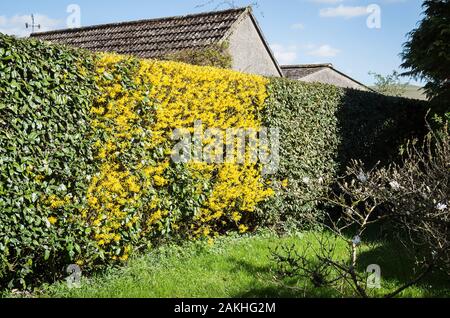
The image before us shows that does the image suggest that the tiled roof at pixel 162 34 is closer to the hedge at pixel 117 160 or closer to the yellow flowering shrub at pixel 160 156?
the hedge at pixel 117 160

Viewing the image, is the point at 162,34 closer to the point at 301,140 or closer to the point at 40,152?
the point at 301,140

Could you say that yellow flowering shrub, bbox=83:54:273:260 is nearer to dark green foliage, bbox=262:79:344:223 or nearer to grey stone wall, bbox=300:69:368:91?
dark green foliage, bbox=262:79:344:223

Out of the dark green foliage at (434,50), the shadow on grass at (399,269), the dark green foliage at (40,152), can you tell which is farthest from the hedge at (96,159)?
the dark green foliage at (434,50)

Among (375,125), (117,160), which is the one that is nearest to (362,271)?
(117,160)

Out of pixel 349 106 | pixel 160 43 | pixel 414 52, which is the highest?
pixel 160 43

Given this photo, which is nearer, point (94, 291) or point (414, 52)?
point (94, 291)

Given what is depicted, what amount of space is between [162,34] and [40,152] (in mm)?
10220

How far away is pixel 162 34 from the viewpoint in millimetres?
14172

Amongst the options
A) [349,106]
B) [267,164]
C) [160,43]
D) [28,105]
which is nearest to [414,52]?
[349,106]

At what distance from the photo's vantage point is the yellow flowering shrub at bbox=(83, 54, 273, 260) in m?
5.32

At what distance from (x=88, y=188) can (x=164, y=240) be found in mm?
1579

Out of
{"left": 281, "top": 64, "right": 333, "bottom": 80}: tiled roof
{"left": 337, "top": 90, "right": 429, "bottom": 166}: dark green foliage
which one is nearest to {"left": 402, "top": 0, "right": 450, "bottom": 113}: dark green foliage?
{"left": 337, "top": 90, "right": 429, "bottom": 166}: dark green foliage
